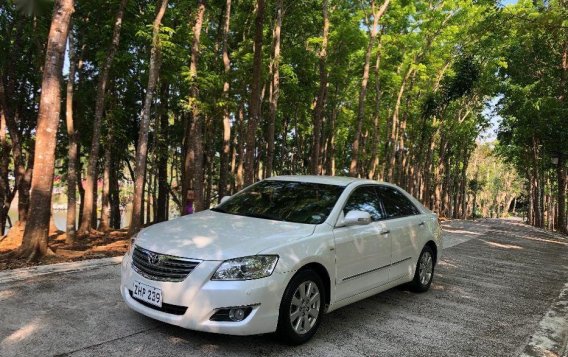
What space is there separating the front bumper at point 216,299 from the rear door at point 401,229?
7.62ft

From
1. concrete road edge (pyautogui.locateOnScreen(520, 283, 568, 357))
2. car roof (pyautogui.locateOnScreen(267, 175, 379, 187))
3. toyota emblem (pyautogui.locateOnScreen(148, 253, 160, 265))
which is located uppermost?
car roof (pyautogui.locateOnScreen(267, 175, 379, 187))

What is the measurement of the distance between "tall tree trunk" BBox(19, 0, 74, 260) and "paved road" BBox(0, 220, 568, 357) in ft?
5.91

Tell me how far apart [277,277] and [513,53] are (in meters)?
23.8

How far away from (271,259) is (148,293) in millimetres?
1155

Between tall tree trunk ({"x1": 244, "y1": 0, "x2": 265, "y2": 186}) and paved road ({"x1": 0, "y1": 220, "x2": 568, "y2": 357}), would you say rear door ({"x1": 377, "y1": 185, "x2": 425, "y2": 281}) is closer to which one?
paved road ({"x1": 0, "y1": 220, "x2": 568, "y2": 357})

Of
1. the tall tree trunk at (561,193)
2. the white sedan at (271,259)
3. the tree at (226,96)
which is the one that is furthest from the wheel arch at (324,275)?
the tall tree trunk at (561,193)

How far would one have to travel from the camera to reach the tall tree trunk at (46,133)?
7418 mm

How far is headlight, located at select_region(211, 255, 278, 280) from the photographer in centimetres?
384

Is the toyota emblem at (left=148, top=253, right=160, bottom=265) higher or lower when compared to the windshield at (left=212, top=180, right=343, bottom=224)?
lower

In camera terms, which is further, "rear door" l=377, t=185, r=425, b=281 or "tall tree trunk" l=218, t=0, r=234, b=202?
"tall tree trunk" l=218, t=0, r=234, b=202

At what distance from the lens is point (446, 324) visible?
17.4ft

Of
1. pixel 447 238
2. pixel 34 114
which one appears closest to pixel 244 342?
pixel 447 238

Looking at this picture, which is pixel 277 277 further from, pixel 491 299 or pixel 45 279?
pixel 491 299

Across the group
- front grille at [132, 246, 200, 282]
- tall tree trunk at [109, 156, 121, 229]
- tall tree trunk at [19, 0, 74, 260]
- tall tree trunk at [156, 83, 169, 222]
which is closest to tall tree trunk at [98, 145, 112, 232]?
tall tree trunk at [156, 83, 169, 222]
